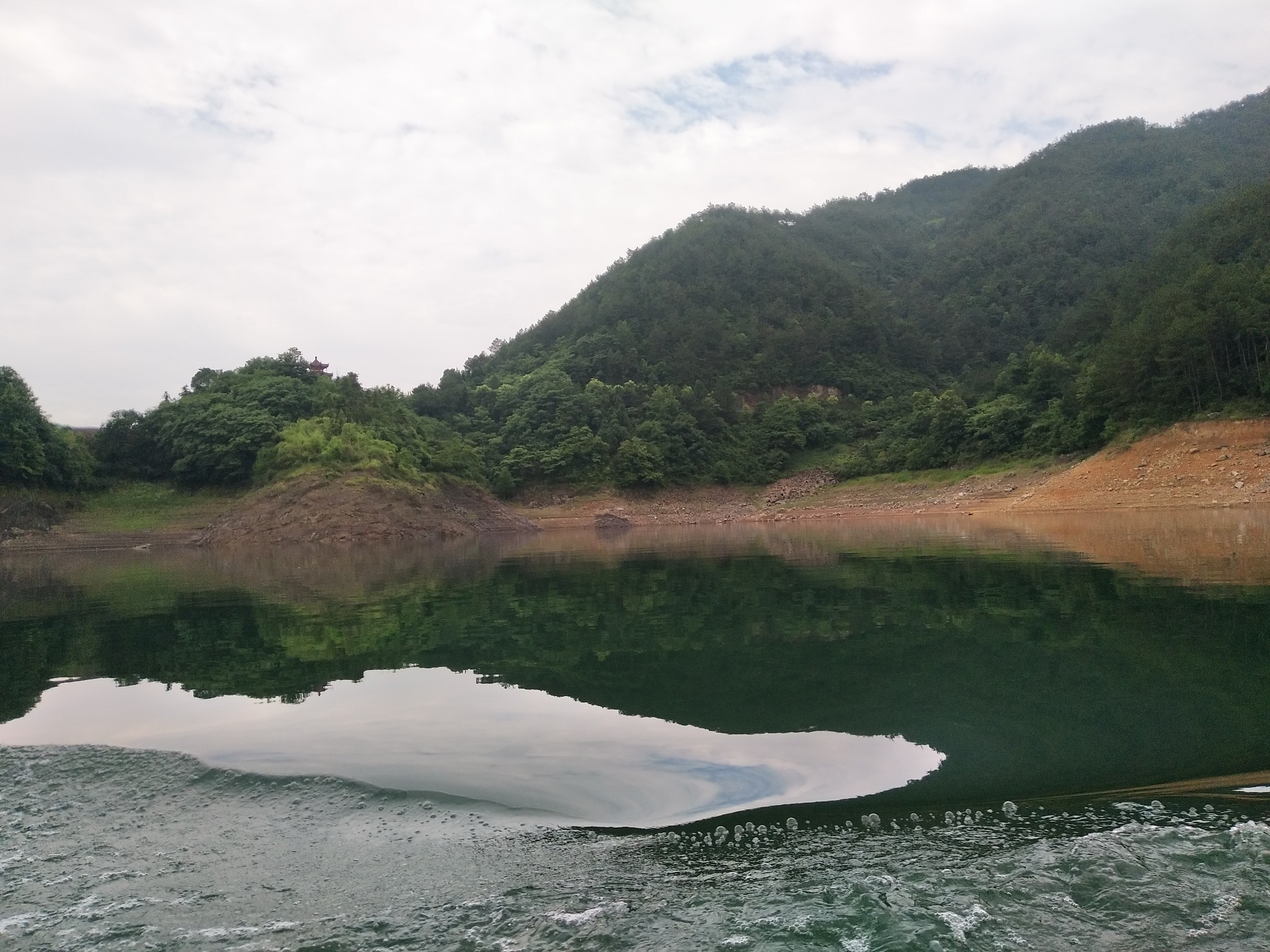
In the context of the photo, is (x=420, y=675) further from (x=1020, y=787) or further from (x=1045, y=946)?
(x=1045, y=946)

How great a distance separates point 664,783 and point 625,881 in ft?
5.64

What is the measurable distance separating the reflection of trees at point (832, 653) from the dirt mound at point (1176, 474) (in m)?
24.0

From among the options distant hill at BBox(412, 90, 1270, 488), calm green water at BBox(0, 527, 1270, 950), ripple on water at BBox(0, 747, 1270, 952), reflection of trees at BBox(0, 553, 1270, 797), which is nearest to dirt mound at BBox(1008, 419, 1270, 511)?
distant hill at BBox(412, 90, 1270, 488)

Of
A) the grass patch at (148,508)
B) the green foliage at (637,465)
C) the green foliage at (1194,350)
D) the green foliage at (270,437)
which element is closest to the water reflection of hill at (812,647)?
the green foliage at (1194,350)

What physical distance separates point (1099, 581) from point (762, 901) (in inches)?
562

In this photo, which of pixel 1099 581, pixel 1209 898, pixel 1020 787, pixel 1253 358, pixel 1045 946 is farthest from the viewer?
pixel 1253 358

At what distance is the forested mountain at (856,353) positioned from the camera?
2130 inches

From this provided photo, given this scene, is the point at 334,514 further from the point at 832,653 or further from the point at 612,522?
the point at 832,653

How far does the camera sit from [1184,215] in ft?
333

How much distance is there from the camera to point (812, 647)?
430 inches

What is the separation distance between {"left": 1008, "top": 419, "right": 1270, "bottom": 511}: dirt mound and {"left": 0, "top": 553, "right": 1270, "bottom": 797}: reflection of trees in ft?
78.8

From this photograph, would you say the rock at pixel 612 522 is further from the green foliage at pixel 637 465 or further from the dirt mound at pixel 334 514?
the dirt mound at pixel 334 514

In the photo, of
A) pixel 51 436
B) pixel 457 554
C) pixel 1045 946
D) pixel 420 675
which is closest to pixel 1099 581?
pixel 420 675

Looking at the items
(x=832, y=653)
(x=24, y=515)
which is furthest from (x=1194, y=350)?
(x=24, y=515)
